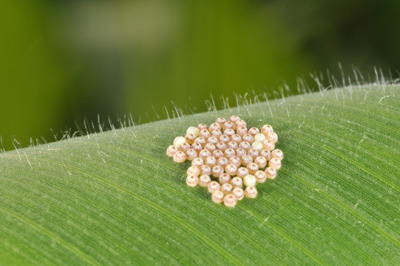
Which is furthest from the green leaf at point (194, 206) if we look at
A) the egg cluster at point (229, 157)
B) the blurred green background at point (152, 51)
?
the blurred green background at point (152, 51)

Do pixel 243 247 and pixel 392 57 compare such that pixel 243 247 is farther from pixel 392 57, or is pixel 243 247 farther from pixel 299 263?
pixel 392 57

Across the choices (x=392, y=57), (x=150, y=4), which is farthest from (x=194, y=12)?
(x=392, y=57)

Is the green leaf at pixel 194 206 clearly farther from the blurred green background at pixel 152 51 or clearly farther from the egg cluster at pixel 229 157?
the blurred green background at pixel 152 51

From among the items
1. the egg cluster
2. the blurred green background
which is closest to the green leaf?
the egg cluster

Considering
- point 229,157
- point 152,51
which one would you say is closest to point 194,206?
point 229,157

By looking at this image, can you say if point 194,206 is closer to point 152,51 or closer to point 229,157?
point 229,157

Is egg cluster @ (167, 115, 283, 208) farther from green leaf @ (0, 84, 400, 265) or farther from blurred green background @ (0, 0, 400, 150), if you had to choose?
blurred green background @ (0, 0, 400, 150)
